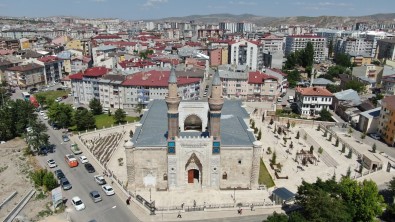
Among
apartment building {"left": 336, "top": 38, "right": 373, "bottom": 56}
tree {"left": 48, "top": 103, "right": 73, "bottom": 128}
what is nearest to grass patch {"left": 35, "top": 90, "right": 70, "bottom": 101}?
tree {"left": 48, "top": 103, "right": 73, "bottom": 128}

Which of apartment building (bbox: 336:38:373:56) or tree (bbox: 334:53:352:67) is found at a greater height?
apartment building (bbox: 336:38:373:56)

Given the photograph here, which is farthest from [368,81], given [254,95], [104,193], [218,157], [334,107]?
[104,193]

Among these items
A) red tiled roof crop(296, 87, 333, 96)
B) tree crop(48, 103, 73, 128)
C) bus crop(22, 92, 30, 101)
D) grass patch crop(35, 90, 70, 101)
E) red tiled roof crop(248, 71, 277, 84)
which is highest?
red tiled roof crop(248, 71, 277, 84)

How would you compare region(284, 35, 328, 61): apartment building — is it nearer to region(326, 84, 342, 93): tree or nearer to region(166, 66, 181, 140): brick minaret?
region(326, 84, 342, 93): tree

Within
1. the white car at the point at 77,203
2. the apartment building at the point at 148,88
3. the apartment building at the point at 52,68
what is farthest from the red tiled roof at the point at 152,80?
the apartment building at the point at 52,68

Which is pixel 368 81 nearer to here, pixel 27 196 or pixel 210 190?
pixel 210 190
